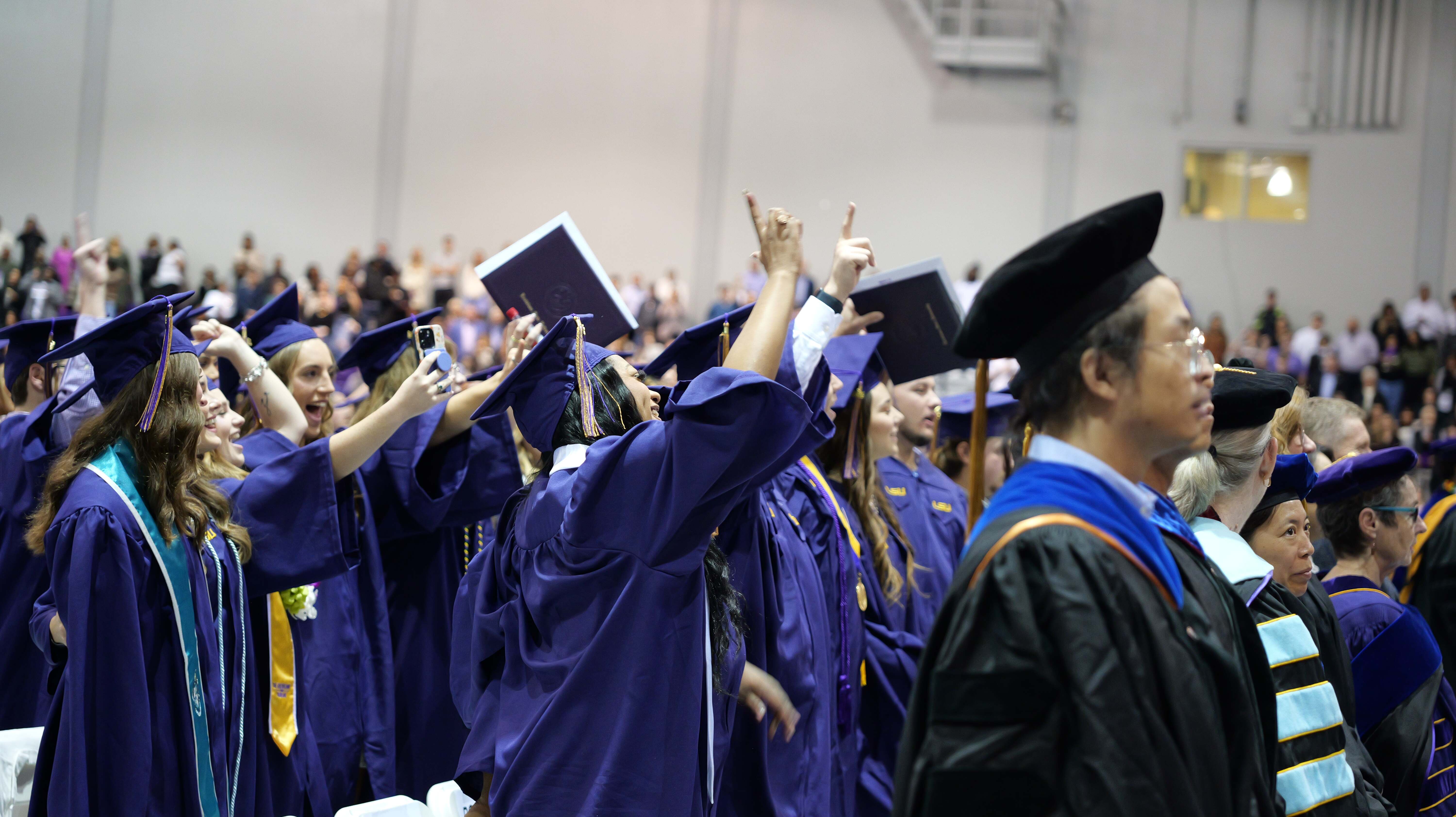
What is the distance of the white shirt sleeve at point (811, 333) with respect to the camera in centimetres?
285

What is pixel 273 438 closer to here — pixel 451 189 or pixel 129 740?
pixel 129 740

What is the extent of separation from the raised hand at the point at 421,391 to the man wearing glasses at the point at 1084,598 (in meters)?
2.00

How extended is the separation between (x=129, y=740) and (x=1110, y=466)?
94.4 inches

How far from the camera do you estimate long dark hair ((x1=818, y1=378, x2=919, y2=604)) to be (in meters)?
4.20

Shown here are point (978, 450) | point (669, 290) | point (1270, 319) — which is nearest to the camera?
point (978, 450)

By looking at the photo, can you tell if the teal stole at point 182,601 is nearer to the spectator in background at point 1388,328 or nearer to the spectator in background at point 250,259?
the spectator in background at point 250,259

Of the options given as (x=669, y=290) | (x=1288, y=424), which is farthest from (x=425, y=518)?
(x=669, y=290)

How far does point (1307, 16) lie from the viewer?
17.8 meters

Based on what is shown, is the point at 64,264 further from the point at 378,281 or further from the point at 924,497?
the point at 924,497

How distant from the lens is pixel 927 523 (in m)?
4.76

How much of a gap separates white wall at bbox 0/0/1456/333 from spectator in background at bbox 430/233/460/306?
634mm

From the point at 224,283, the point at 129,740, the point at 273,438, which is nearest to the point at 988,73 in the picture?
the point at 224,283

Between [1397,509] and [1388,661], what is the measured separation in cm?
64

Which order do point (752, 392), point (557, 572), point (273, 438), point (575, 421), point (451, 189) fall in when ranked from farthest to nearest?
1. point (451, 189)
2. point (273, 438)
3. point (575, 421)
4. point (557, 572)
5. point (752, 392)
